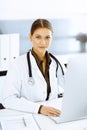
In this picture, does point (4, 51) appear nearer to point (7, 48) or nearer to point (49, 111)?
point (7, 48)

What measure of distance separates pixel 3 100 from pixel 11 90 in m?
0.07

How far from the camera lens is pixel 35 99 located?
1.50 metres

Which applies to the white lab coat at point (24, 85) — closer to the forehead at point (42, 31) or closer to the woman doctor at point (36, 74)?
the woman doctor at point (36, 74)

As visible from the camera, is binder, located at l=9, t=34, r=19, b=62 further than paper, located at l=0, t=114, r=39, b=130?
Yes

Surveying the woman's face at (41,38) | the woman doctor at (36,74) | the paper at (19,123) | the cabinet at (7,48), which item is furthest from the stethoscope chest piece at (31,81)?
the cabinet at (7,48)

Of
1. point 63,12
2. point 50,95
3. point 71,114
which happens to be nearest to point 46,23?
point 50,95

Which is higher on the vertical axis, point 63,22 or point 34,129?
point 63,22

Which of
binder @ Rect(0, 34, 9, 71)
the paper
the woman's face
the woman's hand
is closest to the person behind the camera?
the paper

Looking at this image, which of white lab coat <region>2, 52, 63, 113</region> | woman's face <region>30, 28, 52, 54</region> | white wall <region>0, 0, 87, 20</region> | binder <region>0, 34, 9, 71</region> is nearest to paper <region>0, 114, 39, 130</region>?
white lab coat <region>2, 52, 63, 113</region>

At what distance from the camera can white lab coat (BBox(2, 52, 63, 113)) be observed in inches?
54.4

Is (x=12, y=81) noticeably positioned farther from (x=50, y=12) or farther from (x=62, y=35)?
(x=62, y=35)

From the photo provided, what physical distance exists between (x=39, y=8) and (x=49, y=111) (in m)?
1.43

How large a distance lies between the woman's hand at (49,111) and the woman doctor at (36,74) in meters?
0.13

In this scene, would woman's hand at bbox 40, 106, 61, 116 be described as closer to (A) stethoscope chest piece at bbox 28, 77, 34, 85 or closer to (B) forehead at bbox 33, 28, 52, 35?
(A) stethoscope chest piece at bbox 28, 77, 34, 85
